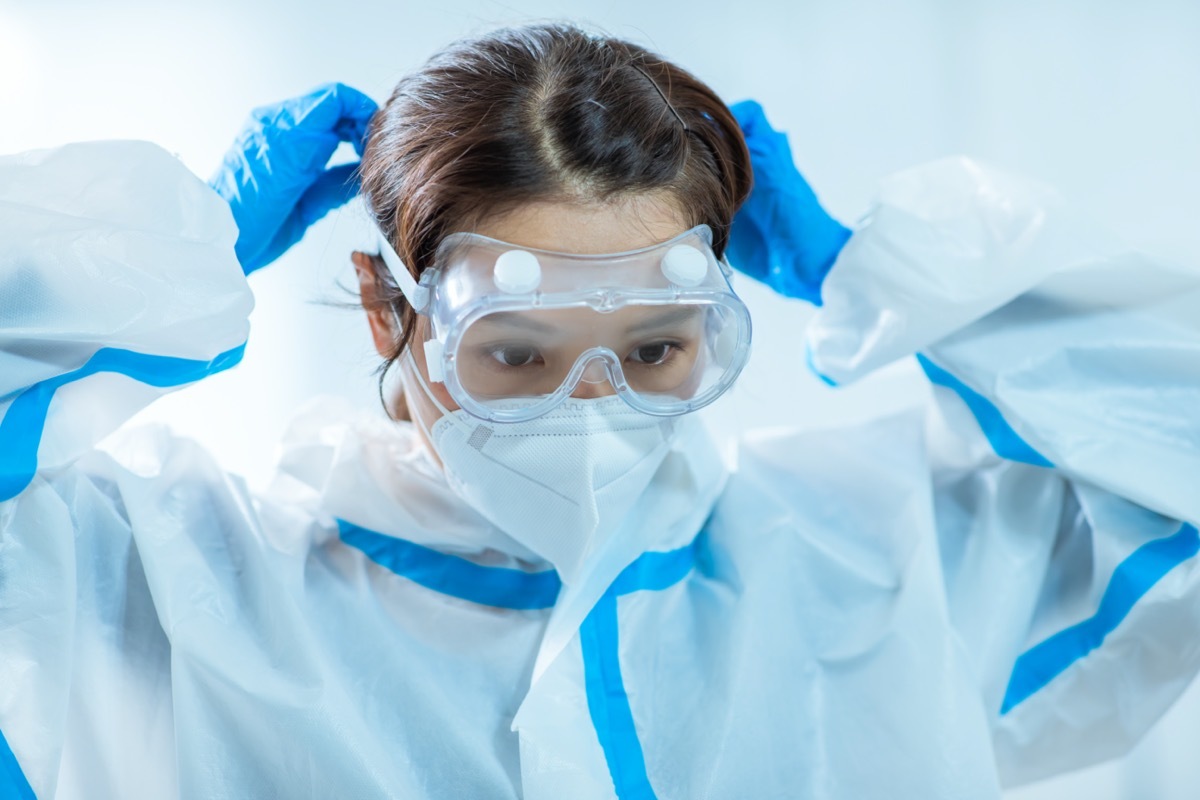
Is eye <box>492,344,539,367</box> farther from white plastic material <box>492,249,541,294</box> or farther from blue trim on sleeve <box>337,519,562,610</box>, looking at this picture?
blue trim on sleeve <box>337,519,562,610</box>

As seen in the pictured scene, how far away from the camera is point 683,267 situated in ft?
3.25

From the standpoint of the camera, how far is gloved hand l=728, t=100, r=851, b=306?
1263mm

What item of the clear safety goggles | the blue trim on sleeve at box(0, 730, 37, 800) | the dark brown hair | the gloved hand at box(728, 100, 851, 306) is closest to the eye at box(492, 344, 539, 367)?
the clear safety goggles

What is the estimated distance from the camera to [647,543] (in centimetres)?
118

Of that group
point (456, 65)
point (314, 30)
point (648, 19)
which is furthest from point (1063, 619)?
point (314, 30)

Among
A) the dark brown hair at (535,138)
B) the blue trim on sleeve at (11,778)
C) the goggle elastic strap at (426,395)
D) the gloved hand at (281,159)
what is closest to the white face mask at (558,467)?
the goggle elastic strap at (426,395)

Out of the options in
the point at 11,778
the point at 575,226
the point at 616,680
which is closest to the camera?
the point at 11,778

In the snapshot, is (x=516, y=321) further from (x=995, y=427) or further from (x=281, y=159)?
(x=995, y=427)

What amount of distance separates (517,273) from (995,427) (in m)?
0.55

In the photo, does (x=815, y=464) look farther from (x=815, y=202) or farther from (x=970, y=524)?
(x=815, y=202)

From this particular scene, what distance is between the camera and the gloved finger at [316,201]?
1.24 metres

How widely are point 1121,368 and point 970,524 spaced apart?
23cm

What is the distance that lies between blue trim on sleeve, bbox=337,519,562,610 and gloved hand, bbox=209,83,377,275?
1.10ft

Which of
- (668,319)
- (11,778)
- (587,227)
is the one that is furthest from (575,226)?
(11,778)
